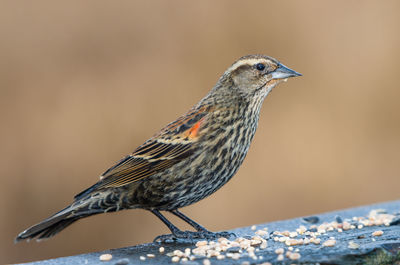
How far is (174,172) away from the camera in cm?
497

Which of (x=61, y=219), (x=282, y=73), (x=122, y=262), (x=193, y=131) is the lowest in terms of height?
(x=122, y=262)

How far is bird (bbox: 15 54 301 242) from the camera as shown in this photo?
16.2ft

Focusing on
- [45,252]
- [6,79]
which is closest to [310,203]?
[45,252]

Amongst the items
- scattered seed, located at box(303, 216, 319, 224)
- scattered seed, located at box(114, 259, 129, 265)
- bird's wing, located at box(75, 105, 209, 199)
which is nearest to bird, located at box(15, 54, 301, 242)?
bird's wing, located at box(75, 105, 209, 199)

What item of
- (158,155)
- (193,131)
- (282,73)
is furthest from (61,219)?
(282,73)

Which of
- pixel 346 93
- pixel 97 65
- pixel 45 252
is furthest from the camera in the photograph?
pixel 346 93

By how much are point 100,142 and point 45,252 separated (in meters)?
1.40

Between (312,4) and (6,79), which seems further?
(312,4)

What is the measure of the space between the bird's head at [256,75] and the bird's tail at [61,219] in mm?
1371

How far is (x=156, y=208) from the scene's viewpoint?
509 centimetres

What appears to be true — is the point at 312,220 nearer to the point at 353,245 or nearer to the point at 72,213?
the point at 353,245

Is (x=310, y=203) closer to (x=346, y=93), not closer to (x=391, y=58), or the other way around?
(x=346, y=93)

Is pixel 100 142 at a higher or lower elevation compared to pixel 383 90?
lower

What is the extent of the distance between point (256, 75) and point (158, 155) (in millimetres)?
987
